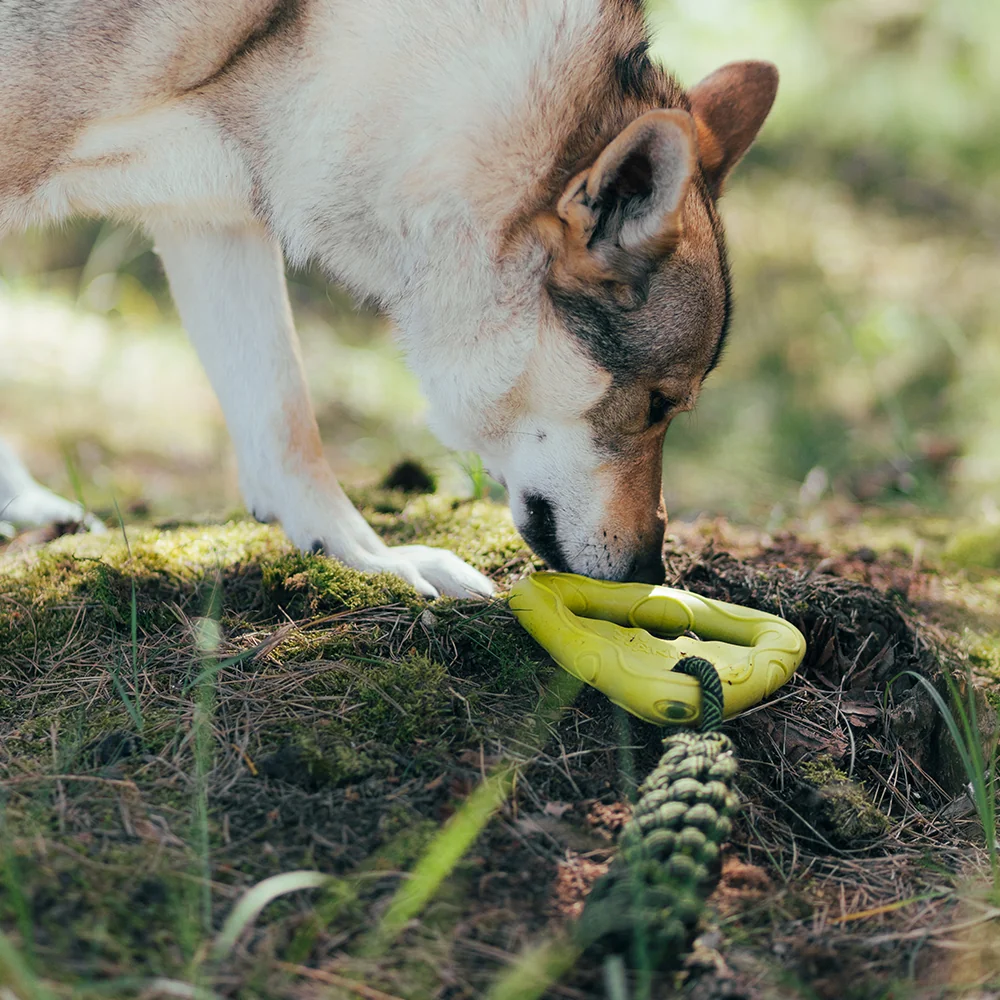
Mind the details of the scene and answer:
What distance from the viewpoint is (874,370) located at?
17.3 ft

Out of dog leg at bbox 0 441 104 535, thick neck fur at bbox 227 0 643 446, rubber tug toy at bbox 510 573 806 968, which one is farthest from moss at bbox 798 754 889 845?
dog leg at bbox 0 441 104 535

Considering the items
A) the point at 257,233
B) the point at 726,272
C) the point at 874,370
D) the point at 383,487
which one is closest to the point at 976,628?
the point at 726,272

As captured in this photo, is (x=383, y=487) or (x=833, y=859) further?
(x=383, y=487)

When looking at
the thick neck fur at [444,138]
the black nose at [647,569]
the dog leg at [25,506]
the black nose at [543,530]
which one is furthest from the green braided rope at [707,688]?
the dog leg at [25,506]

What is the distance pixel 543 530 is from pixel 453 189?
813 mm

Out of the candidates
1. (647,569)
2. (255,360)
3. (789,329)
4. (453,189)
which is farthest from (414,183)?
(789,329)

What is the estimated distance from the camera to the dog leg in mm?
2969

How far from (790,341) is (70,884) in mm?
4908

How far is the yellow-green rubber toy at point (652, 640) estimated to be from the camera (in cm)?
189

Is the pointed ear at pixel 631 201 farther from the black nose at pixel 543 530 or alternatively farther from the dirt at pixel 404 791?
the dirt at pixel 404 791

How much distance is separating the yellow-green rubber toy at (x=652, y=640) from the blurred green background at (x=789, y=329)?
983 millimetres

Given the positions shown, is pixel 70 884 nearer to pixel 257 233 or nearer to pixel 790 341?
pixel 257 233

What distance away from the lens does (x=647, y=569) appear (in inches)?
93.7

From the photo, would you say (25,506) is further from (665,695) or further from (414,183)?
(665,695)
